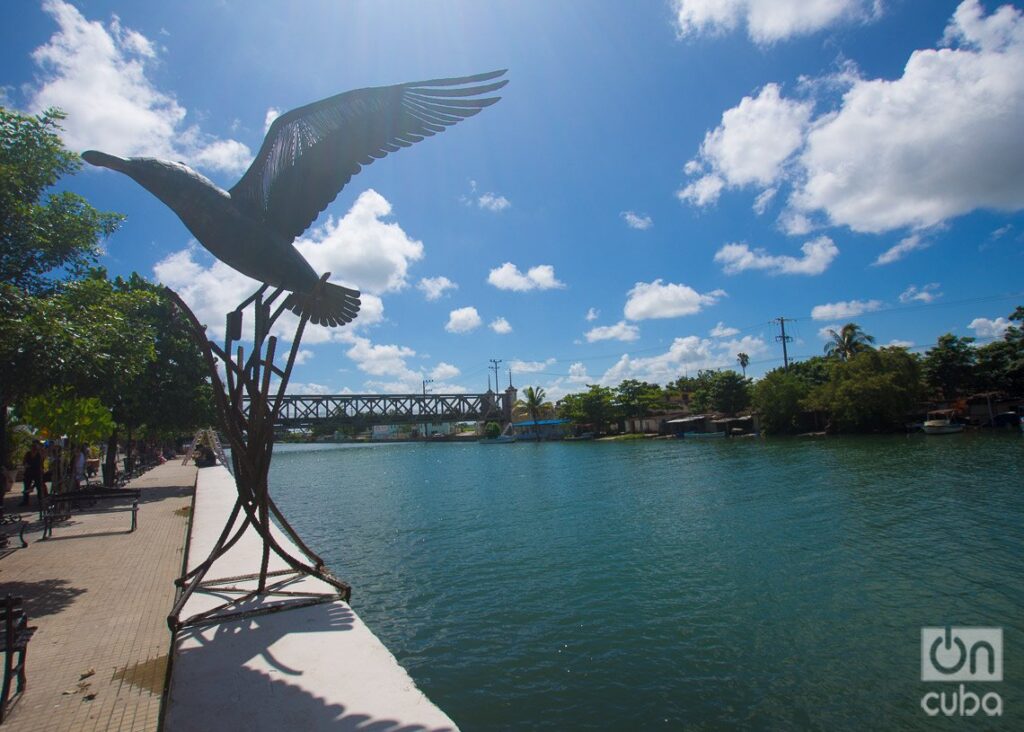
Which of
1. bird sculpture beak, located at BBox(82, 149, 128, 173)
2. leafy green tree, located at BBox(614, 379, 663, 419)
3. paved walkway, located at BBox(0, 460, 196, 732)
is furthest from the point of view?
leafy green tree, located at BBox(614, 379, 663, 419)

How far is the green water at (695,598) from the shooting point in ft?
18.0

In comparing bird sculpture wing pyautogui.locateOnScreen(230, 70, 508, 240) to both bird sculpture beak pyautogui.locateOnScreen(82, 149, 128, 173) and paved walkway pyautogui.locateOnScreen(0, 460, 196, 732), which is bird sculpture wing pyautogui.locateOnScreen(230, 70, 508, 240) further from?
paved walkway pyautogui.locateOnScreen(0, 460, 196, 732)

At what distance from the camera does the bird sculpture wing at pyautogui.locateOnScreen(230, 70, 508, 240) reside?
5.11 m

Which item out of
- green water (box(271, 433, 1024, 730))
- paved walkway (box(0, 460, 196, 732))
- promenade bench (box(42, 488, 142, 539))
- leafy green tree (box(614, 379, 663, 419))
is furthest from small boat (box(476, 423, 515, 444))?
paved walkway (box(0, 460, 196, 732))

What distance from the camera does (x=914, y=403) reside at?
1668 inches

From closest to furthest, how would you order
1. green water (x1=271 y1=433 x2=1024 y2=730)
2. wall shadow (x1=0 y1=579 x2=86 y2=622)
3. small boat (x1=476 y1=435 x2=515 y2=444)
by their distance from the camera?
1. green water (x1=271 y1=433 x2=1024 y2=730)
2. wall shadow (x1=0 y1=579 x2=86 y2=622)
3. small boat (x1=476 y1=435 x2=515 y2=444)

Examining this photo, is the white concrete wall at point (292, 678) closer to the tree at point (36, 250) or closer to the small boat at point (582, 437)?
the tree at point (36, 250)

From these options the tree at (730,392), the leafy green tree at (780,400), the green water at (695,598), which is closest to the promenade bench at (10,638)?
the green water at (695,598)

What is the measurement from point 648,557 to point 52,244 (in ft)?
35.7

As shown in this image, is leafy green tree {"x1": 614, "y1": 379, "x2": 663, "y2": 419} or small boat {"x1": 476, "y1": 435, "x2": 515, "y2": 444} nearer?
leafy green tree {"x1": 614, "y1": 379, "x2": 663, "y2": 419}

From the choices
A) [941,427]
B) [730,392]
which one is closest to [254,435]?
[941,427]

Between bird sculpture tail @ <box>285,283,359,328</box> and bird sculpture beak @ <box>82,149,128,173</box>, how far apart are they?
181 cm

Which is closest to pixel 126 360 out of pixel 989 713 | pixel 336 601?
pixel 336 601

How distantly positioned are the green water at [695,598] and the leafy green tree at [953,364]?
31855mm
